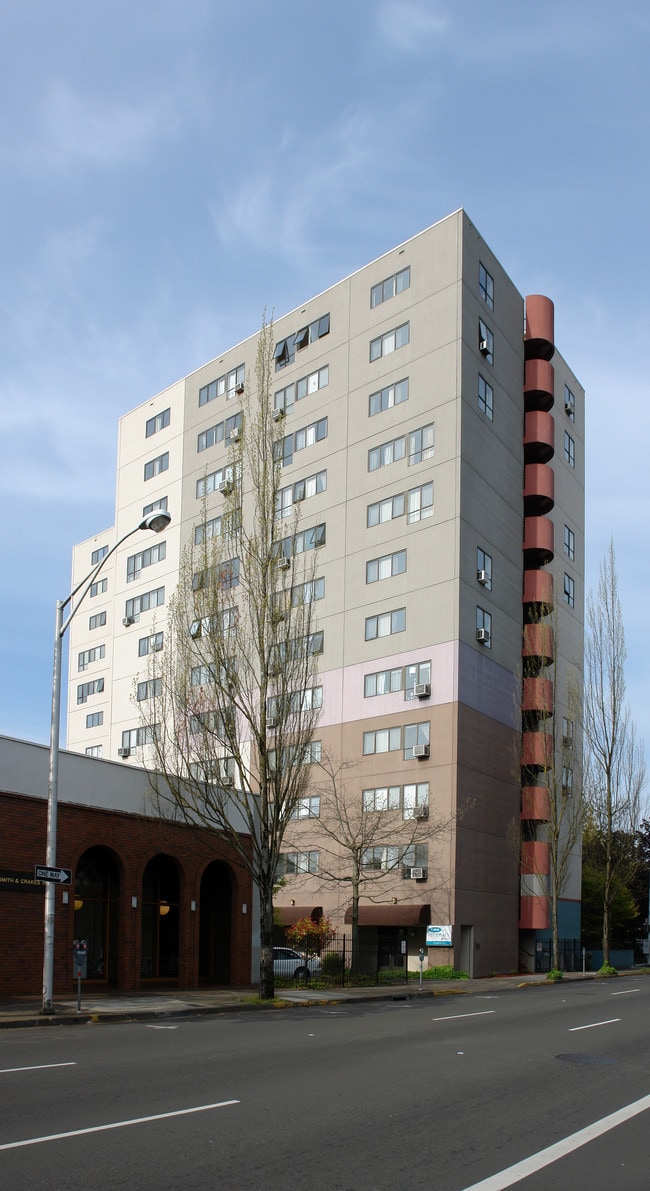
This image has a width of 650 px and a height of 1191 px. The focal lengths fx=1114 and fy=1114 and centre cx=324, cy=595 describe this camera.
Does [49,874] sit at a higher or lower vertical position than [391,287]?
lower

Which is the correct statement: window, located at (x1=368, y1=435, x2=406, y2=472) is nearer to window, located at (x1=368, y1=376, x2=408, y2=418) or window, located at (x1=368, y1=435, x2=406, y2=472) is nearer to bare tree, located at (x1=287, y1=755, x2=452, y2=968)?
window, located at (x1=368, y1=376, x2=408, y2=418)

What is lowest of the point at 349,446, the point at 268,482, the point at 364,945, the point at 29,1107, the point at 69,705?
the point at 364,945

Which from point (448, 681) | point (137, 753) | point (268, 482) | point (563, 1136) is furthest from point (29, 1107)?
point (137, 753)

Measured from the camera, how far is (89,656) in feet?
238

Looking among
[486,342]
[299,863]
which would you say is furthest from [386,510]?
[299,863]

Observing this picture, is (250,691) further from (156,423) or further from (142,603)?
(156,423)

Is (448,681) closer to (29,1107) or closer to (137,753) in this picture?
(137,753)

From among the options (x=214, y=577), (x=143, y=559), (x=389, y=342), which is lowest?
(x=214, y=577)

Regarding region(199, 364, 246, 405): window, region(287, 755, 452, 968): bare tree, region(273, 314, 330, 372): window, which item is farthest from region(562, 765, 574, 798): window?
region(199, 364, 246, 405): window

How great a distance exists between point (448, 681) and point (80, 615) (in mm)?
36161

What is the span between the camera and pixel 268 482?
105 ft

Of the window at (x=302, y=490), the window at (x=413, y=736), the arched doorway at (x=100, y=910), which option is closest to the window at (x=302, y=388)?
the window at (x=302, y=490)

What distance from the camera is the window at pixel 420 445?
48000 mm

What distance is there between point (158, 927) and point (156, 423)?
4321cm
